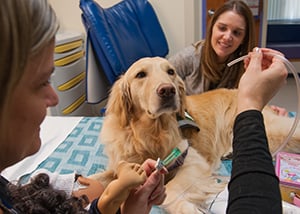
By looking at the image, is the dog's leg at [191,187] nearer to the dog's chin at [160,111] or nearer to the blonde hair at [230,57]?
the dog's chin at [160,111]

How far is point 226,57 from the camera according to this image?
1946 millimetres

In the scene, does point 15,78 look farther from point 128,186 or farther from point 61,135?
point 61,135

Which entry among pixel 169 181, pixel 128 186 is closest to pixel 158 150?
pixel 169 181

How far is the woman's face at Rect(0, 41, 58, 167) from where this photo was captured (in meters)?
0.40

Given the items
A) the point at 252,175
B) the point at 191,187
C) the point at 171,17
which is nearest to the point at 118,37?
the point at 171,17

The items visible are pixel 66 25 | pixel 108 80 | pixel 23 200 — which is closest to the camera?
pixel 23 200

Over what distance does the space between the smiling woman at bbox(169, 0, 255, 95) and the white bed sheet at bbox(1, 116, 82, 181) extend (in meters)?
0.78

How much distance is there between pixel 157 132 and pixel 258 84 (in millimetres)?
675

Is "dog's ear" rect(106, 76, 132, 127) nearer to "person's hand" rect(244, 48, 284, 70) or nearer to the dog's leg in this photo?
the dog's leg

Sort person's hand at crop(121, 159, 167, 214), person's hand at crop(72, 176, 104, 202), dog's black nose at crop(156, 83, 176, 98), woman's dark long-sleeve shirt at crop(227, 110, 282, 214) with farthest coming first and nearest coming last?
dog's black nose at crop(156, 83, 176, 98) → person's hand at crop(72, 176, 104, 202) → person's hand at crop(121, 159, 167, 214) → woman's dark long-sleeve shirt at crop(227, 110, 282, 214)

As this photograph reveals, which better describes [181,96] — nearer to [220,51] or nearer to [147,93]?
[147,93]

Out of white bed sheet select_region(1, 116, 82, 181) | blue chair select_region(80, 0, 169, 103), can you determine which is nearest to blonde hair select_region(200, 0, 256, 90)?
blue chair select_region(80, 0, 169, 103)

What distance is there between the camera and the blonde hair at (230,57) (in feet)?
6.09

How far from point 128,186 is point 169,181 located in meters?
0.56
